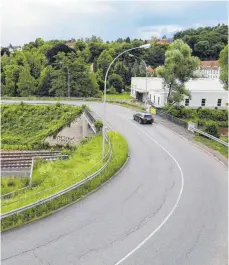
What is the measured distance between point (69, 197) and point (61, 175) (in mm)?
5119

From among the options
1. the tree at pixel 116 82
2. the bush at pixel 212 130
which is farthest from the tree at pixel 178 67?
the tree at pixel 116 82

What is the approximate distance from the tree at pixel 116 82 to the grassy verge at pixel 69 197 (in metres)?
55.7

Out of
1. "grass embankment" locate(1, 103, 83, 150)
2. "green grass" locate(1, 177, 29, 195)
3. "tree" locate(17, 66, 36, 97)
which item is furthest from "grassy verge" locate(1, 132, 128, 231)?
"tree" locate(17, 66, 36, 97)

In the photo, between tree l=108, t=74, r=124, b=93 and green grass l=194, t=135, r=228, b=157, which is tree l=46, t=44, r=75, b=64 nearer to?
tree l=108, t=74, r=124, b=93

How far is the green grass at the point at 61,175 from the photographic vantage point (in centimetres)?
1633

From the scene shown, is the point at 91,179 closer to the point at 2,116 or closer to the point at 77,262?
the point at 77,262

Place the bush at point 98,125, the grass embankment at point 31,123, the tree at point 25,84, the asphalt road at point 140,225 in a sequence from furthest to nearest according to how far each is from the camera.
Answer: the tree at point 25,84, the grass embankment at point 31,123, the bush at point 98,125, the asphalt road at point 140,225

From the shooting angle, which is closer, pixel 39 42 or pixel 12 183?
pixel 12 183

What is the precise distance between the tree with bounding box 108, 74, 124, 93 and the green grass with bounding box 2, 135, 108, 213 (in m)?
50.5

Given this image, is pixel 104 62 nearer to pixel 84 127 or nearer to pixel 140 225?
pixel 84 127

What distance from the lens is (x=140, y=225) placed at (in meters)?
14.4

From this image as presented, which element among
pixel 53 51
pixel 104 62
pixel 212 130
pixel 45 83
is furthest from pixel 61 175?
pixel 104 62

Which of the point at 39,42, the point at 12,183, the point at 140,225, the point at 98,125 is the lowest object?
the point at 12,183

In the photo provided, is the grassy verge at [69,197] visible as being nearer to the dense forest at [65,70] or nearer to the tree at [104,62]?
the dense forest at [65,70]
